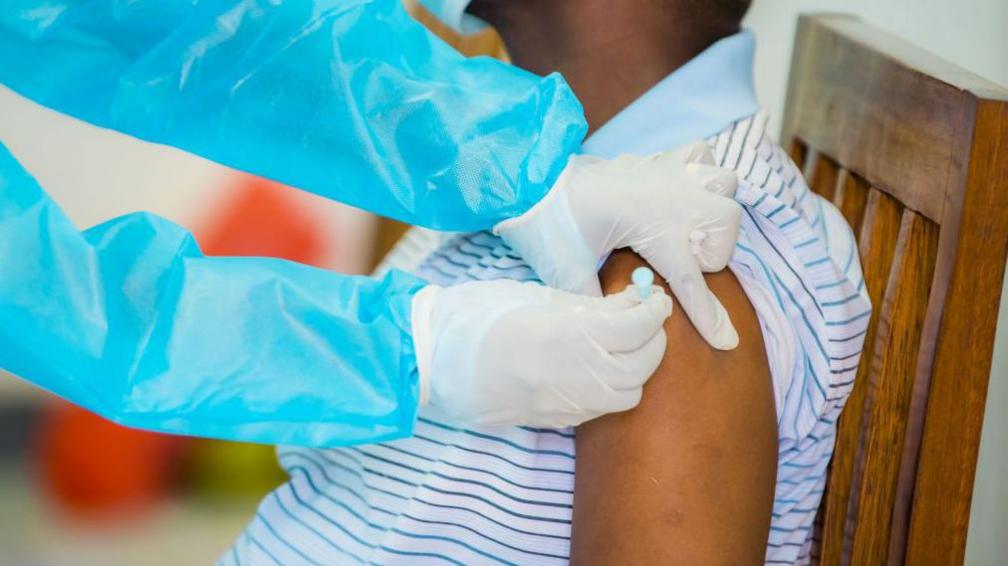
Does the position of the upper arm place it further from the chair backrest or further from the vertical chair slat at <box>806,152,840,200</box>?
the vertical chair slat at <box>806,152,840,200</box>

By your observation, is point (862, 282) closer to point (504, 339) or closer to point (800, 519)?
point (800, 519)

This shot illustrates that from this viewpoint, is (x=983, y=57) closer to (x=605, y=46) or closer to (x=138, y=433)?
(x=605, y=46)

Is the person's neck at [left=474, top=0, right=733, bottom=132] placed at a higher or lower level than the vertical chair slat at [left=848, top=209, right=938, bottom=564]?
higher

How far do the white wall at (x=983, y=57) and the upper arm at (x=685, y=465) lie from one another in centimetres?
56

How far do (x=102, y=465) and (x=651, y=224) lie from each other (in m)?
1.78

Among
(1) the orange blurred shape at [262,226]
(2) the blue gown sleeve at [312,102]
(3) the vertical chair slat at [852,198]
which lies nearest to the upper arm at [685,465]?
(2) the blue gown sleeve at [312,102]

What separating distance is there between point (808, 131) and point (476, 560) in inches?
25.3

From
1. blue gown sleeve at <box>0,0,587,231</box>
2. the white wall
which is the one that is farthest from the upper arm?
the white wall

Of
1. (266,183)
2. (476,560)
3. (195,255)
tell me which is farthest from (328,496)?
(266,183)

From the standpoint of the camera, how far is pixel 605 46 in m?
1.00

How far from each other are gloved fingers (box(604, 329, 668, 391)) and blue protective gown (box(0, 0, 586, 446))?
142mm

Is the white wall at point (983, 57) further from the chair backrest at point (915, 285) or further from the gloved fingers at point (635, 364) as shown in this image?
the gloved fingers at point (635, 364)

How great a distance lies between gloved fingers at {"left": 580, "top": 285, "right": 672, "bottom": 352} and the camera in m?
0.81

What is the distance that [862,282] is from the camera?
1.02 meters
